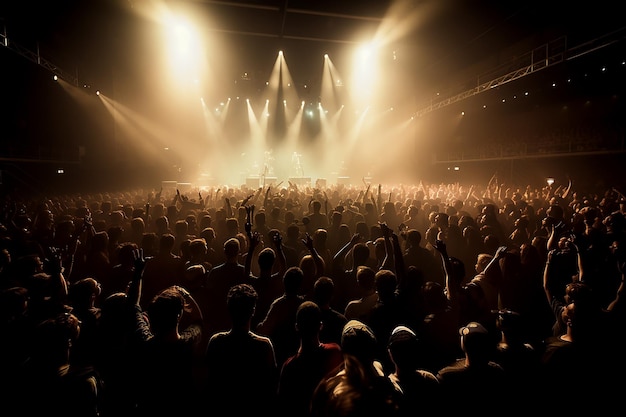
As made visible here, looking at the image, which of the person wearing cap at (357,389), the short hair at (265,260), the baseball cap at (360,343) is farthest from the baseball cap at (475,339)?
the short hair at (265,260)

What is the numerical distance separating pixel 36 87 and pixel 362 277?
→ 21233 millimetres

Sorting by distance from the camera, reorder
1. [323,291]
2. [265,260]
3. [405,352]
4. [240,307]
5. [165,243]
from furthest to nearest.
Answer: [165,243]
[265,260]
[323,291]
[240,307]
[405,352]

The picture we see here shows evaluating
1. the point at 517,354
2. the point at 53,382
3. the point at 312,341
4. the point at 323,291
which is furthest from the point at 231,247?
the point at 517,354

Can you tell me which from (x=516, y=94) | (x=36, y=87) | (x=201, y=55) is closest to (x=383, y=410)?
(x=516, y=94)

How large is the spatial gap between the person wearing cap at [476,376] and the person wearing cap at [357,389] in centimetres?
39

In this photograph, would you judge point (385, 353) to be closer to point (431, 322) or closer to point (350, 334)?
point (431, 322)

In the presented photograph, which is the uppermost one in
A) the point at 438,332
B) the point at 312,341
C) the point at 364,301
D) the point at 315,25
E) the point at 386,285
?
the point at 315,25

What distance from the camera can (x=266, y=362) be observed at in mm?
1868

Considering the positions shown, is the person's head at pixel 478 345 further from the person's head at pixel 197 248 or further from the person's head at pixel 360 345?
the person's head at pixel 197 248

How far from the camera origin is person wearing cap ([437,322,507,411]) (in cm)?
170

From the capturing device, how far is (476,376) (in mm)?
1724

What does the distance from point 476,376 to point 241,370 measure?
129cm

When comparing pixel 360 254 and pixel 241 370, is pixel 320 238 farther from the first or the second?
pixel 241 370

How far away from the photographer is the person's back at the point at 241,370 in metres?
1.81
